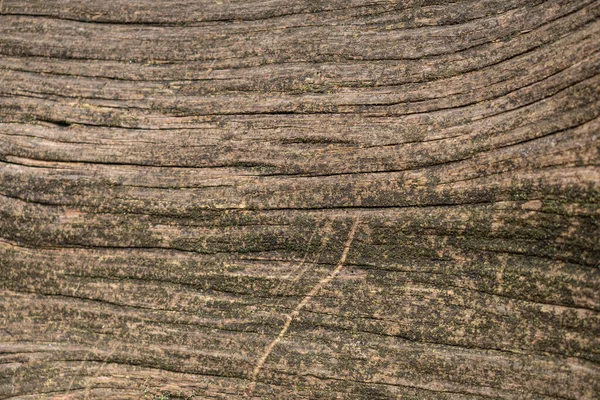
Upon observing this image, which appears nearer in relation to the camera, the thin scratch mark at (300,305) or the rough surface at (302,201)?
the rough surface at (302,201)

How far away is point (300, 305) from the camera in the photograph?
8.05 ft

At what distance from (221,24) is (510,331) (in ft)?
6.25

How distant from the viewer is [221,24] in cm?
283

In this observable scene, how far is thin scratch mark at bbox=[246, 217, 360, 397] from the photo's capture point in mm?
2436

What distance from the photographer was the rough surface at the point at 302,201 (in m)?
2.21

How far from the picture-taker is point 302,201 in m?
2.47

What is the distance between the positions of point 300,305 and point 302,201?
0.44 m

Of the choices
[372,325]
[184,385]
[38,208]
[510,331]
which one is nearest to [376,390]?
[372,325]

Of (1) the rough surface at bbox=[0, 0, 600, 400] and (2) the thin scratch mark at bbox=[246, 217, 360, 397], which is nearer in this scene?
(1) the rough surface at bbox=[0, 0, 600, 400]

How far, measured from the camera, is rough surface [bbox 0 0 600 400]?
221 centimetres

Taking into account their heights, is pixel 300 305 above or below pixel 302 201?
below

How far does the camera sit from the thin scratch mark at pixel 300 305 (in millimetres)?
2436

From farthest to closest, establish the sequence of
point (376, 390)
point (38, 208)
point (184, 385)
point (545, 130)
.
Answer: point (38, 208) < point (184, 385) < point (376, 390) < point (545, 130)

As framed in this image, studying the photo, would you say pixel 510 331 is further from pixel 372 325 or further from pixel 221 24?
pixel 221 24
